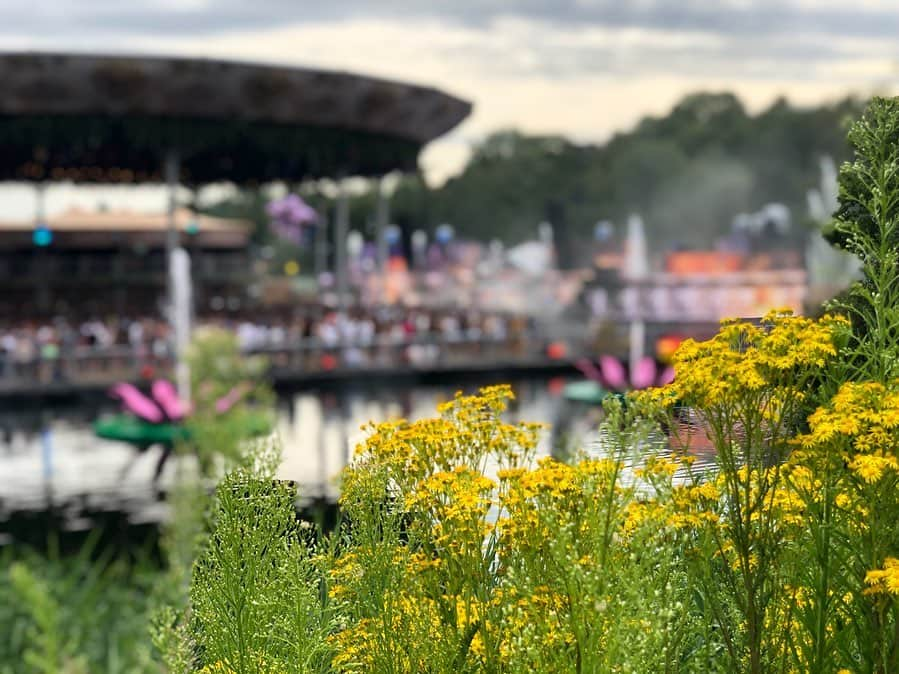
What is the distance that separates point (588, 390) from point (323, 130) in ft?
27.0

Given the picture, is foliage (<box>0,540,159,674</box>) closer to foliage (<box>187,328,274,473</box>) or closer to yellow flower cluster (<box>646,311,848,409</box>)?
foliage (<box>187,328,274,473</box>)

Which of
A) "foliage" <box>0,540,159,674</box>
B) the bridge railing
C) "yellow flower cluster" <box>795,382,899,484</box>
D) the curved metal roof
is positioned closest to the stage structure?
the curved metal roof

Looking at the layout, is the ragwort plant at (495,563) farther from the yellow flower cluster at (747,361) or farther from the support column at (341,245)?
the support column at (341,245)

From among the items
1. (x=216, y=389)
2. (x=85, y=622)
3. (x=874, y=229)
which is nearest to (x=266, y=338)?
(x=216, y=389)

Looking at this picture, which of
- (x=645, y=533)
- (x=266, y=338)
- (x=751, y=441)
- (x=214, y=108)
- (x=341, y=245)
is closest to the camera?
(x=645, y=533)

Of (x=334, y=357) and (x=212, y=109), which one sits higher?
(x=212, y=109)

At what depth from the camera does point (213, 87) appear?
82.7 ft

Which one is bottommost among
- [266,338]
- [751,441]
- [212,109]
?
[751,441]

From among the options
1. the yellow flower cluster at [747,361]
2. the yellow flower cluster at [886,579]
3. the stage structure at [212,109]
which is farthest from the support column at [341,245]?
the yellow flower cluster at [886,579]

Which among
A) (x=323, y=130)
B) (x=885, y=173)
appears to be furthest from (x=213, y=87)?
(x=885, y=173)

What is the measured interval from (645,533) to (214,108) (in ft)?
77.8

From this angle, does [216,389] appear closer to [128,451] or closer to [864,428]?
[128,451]

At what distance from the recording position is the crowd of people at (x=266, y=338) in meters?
27.2

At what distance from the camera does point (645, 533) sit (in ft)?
10.7
